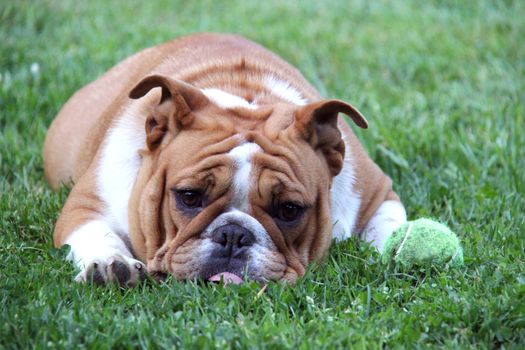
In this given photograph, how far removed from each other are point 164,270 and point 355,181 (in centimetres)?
137

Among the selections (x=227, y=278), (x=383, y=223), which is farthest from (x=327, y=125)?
(x=227, y=278)

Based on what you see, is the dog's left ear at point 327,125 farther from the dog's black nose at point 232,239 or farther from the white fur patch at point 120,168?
the white fur patch at point 120,168

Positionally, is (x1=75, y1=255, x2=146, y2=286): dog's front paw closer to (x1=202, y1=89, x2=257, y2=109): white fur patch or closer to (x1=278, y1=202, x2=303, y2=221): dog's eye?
(x1=278, y1=202, x2=303, y2=221): dog's eye

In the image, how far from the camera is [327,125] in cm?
489

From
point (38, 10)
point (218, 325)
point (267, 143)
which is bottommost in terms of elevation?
point (38, 10)

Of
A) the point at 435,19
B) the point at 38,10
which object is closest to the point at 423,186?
the point at 435,19

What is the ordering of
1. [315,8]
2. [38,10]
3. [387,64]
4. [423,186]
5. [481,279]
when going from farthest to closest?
[315,8]
[38,10]
[387,64]
[423,186]
[481,279]

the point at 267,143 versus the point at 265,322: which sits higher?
the point at 267,143

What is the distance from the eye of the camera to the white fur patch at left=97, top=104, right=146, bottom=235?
506cm

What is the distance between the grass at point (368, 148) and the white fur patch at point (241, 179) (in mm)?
431

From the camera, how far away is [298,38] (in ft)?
30.3

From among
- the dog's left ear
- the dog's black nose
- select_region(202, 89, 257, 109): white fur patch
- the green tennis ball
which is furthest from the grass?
select_region(202, 89, 257, 109): white fur patch

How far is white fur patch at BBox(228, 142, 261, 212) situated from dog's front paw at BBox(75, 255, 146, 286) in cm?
59

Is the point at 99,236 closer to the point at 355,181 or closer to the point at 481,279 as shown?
the point at 355,181
